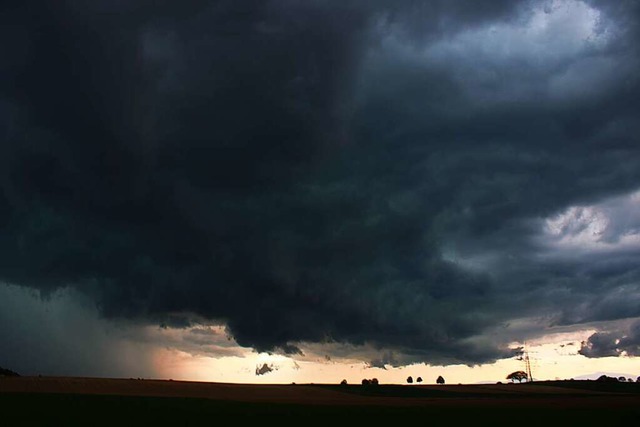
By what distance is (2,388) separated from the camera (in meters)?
115

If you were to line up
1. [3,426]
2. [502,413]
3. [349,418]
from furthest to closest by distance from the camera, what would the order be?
[502,413] < [349,418] < [3,426]

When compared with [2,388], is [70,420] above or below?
below

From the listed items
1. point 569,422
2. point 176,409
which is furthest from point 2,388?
point 569,422

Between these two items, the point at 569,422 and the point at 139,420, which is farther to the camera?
the point at 569,422

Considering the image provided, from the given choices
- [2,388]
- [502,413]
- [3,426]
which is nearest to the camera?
[3,426]

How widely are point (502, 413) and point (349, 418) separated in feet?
91.1

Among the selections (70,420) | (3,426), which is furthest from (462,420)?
(3,426)

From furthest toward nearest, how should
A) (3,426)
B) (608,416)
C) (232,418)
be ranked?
(608,416)
(232,418)
(3,426)

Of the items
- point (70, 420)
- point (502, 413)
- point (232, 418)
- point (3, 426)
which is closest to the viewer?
point (3, 426)

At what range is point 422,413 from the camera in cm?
8950

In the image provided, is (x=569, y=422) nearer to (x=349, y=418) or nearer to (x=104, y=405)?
(x=349, y=418)

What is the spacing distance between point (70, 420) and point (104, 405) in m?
20.8

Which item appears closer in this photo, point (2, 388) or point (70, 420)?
point (70, 420)

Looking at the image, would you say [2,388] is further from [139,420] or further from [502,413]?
[502,413]
